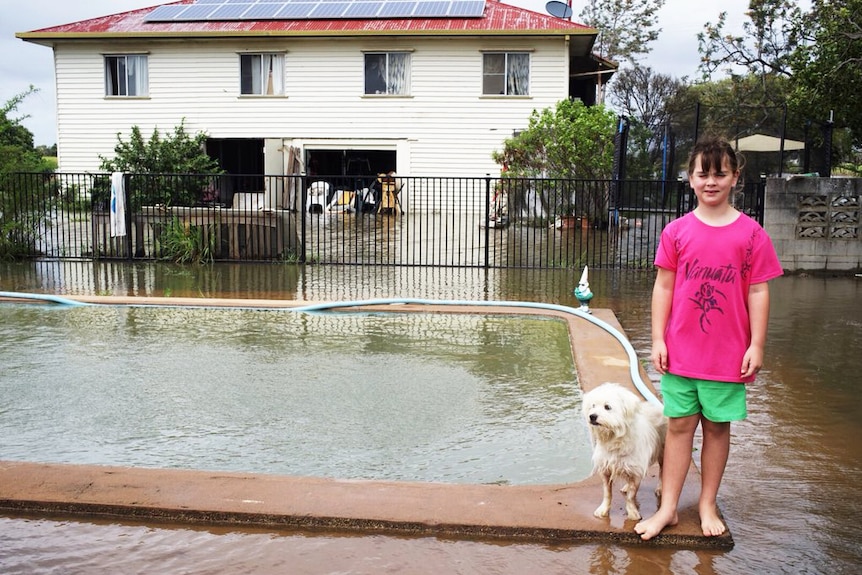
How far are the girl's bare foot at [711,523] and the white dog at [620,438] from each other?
0.92 ft

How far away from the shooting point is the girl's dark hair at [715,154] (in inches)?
144

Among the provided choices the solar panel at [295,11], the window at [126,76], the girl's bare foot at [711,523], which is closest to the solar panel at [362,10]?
the solar panel at [295,11]

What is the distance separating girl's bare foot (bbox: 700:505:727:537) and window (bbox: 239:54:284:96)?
25.3 metres

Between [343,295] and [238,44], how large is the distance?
60.7 feet

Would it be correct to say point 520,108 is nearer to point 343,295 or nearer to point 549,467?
point 343,295

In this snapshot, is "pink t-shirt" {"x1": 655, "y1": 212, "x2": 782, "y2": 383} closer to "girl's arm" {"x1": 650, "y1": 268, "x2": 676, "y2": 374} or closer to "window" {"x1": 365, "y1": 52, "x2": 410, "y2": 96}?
"girl's arm" {"x1": 650, "y1": 268, "x2": 676, "y2": 374}

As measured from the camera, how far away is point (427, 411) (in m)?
5.77

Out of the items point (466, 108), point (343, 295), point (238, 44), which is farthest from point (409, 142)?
point (343, 295)

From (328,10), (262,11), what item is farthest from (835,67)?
(262,11)

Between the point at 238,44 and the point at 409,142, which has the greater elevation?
the point at 238,44

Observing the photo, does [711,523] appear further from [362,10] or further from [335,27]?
[362,10]

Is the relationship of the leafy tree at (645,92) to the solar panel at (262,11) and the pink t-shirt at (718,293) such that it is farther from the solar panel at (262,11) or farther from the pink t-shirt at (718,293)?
the pink t-shirt at (718,293)

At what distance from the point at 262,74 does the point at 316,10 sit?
2.67m

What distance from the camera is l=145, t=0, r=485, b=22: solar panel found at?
26.7 m
